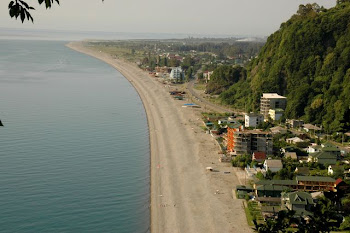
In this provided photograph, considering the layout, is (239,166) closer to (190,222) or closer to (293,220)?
(190,222)

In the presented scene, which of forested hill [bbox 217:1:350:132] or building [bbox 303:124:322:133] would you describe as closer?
building [bbox 303:124:322:133]

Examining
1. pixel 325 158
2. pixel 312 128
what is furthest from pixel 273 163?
pixel 312 128

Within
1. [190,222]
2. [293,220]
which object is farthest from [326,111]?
[293,220]

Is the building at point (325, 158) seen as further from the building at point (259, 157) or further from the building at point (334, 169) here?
the building at point (259, 157)

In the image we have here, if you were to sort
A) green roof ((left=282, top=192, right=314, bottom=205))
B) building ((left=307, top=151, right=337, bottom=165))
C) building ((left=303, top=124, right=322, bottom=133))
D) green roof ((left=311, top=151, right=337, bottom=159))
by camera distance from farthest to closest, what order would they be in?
building ((left=303, top=124, right=322, bottom=133)) → green roof ((left=311, top=151, right=337, bottom=159)) → building ((left=307, top=151, right=337, bottom=165)) → green roof ((left=282, top=192, right=314, bottom=205))

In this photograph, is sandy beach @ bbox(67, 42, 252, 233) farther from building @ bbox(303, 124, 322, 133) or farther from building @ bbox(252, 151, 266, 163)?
building @ bbox(303, 124, 322, 133)

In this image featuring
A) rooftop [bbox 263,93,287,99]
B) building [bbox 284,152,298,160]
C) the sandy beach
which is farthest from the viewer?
rooftop [bbox 263,93,287,99]

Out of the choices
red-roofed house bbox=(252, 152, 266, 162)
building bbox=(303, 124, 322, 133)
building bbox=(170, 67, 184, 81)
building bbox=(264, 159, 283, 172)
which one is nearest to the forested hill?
building bbox=(303, 124, 322, 133)

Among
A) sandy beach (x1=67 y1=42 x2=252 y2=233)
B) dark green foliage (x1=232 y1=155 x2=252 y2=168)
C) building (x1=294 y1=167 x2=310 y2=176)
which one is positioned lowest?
sandy beach (x1=67 y1=42 x2=252 y2=233)
